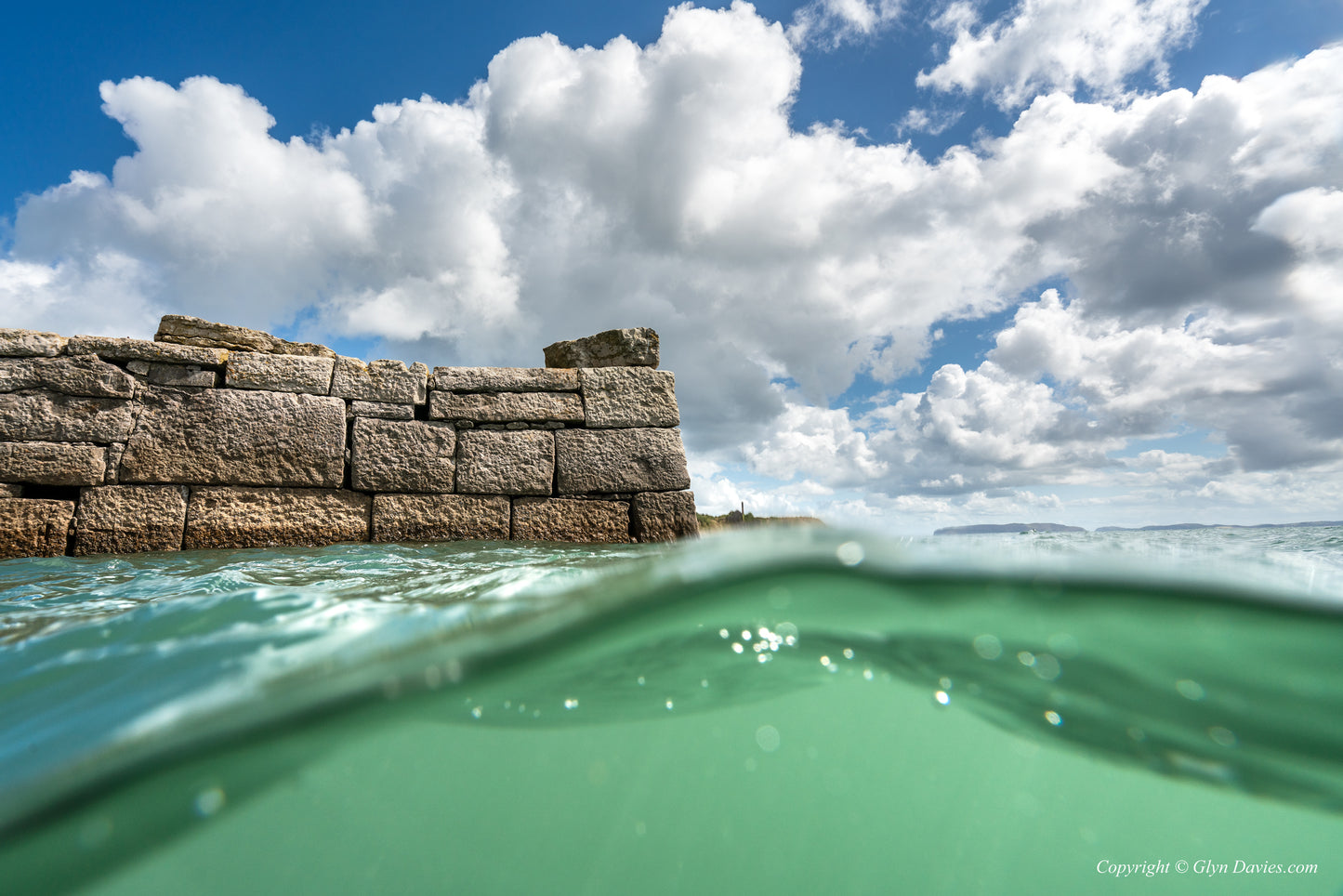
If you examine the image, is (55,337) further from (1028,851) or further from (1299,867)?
(1299,867)

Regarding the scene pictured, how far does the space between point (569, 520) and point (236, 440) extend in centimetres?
337

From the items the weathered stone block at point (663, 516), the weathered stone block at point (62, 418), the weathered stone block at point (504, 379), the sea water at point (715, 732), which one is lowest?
the sea water at point (715, 732)

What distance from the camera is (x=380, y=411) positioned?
6355 millimetres

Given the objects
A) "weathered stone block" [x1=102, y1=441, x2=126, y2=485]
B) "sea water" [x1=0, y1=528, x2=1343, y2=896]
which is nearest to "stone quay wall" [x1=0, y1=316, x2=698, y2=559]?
"weathered stone block" [x1=102, y1=441, x2=126, y2=485]

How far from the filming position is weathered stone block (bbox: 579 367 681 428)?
21.8ft

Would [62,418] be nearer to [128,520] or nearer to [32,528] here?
[32,528]

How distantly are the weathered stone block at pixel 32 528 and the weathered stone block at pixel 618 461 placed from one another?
4.53 meters

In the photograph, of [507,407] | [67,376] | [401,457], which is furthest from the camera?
[507,407]

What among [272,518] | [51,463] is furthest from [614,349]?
[51,463]

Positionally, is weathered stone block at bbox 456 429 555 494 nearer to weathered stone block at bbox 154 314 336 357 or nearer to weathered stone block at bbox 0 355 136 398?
weathered stone block at bbox 154 314 336 357

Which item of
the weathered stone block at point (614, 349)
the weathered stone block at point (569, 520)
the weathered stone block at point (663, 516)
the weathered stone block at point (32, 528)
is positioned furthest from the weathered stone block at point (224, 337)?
the weathered stone block at point (663, 516)

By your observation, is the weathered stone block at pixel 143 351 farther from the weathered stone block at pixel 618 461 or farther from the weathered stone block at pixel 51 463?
the weathered stone block at pixel 618 461

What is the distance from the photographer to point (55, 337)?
5.82 m

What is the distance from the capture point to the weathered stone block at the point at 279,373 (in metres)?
6.17
